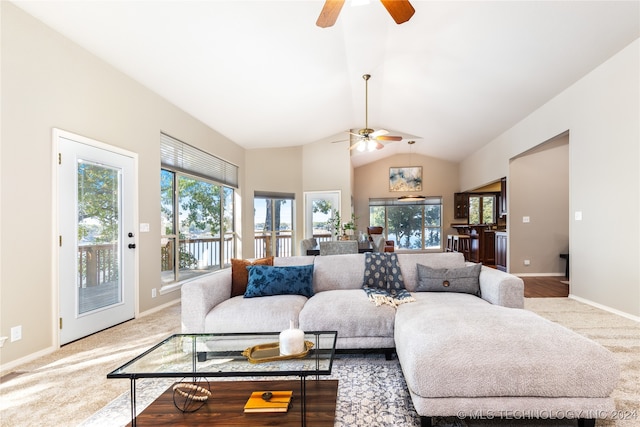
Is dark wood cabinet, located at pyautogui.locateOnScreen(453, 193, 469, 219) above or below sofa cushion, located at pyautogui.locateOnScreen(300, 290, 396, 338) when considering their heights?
above

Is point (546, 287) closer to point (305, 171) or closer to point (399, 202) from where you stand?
point (305, 171)

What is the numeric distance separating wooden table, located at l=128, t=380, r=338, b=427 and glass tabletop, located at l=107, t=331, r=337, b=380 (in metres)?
0.20

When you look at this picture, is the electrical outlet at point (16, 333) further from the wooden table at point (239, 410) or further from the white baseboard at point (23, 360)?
the wooden table at point (239, 410)

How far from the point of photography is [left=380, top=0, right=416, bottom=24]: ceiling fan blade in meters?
2.42

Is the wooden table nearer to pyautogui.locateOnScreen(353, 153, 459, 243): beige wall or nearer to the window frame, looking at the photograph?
pyautogui.locateOnScreen(353, 153, 459, 243): beige wall

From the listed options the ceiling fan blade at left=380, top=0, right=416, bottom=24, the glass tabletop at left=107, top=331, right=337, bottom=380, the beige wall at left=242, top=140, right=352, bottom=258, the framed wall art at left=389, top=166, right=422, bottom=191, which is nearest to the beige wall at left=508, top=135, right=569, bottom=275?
the beige wall at left=242, top=140, right=352, bottom=258

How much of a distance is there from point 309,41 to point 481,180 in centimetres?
618

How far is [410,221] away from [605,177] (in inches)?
277

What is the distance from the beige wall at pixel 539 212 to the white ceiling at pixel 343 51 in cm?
111

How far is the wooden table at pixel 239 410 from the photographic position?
1495mm

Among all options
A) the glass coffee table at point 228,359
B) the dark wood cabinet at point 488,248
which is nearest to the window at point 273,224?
the dark wood cabinet at point 488,248

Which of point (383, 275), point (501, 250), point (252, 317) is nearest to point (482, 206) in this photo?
point (501, 250)

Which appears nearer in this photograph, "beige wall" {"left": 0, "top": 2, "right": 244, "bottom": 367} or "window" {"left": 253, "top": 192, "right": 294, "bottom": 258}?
"beige wall" {"left": 0, "top": 2, "right": 244, "bottom": 367}

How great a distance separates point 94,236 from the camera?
3.40 meters
